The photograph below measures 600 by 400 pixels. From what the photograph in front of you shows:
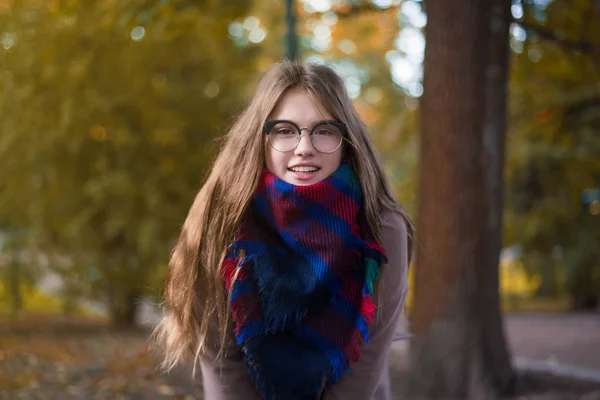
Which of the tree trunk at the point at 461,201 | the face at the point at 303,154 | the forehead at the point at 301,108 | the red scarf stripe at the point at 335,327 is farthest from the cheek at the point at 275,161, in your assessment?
the tree trunk at the point at 461,201

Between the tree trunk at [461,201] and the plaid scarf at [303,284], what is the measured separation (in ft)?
10.3

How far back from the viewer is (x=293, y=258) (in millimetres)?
2338

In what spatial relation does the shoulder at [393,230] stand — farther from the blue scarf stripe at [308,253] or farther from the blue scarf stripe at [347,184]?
the blue scarf stripe at [308,253]

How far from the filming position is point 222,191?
2.53m

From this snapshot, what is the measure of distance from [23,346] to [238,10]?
4.75 metres

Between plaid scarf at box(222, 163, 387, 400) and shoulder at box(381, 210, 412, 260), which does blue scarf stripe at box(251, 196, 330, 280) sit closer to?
plaid scarf at box(222, 163, 387, 400)

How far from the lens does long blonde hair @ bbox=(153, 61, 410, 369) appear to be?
7.99ft

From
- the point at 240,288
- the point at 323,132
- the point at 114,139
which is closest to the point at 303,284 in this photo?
the point at 240,288

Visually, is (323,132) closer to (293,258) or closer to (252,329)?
(293,258)

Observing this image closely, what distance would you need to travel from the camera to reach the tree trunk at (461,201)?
5.36 m

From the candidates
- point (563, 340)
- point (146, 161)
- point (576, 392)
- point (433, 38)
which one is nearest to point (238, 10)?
point (433, 38)

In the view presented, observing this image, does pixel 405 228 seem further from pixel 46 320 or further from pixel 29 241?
pixel 46 320

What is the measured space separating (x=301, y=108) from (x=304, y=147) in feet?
0.46

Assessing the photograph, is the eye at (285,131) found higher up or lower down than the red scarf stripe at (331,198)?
higher up
